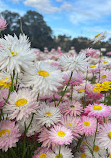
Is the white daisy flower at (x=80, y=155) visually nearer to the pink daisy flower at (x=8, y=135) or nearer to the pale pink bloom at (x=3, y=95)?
the pink daisy flower at (x=8, y=135)

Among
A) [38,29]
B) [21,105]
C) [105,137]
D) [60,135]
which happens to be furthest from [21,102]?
[38,29]

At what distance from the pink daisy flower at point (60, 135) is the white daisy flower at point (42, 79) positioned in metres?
0.22

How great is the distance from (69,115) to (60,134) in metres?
0.24

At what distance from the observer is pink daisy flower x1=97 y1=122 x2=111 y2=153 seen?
0.93m

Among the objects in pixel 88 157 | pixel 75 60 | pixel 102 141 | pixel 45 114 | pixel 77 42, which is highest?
pixel 77 42

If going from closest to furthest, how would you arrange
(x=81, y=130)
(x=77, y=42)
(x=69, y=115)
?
(x=81, y=130), (x=69, y=115), (x=77, y=42)

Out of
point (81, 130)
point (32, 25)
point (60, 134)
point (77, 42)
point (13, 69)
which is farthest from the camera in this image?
point (32, 25)

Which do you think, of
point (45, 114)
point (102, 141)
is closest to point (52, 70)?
point (45, 114)

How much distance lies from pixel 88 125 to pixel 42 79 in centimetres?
40

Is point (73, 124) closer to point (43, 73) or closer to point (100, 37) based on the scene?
point (43, 73)

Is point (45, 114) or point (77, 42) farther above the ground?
point (77, 42)

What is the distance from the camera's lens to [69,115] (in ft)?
3.59

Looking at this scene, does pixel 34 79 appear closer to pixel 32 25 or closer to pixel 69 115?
pixel 69 115

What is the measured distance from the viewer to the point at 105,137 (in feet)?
3.17
